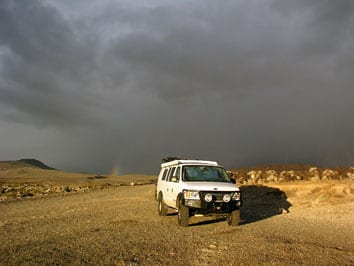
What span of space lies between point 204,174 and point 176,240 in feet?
14.5

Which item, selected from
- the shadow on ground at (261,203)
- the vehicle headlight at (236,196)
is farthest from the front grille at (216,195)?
the shadow on ground at (261,203)

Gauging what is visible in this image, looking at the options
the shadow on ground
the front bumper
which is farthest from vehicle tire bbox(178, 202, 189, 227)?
the shadow on ground

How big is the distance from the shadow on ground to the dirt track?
0.45 feet

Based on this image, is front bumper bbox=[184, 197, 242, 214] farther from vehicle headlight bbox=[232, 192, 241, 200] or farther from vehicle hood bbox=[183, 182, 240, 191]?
vehicle hood bbox=[183, 182, 240, 191]

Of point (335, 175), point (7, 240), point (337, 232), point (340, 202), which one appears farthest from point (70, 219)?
point (335, 175)

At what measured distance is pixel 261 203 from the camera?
75.0ft

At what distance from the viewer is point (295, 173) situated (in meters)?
34.8

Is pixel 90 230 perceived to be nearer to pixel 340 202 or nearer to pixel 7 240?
pixel 7 240

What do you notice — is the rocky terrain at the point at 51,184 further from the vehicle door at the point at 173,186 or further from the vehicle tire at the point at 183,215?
the vehicle tire at the point at 183,215

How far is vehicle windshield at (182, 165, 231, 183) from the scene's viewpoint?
1454cm

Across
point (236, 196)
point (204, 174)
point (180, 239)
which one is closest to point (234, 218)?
point (236, 196)

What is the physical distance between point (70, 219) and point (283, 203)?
12.2 metres

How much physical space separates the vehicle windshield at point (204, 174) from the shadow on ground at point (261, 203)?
76.1 inches

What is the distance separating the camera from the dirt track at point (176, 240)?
8734 mm
